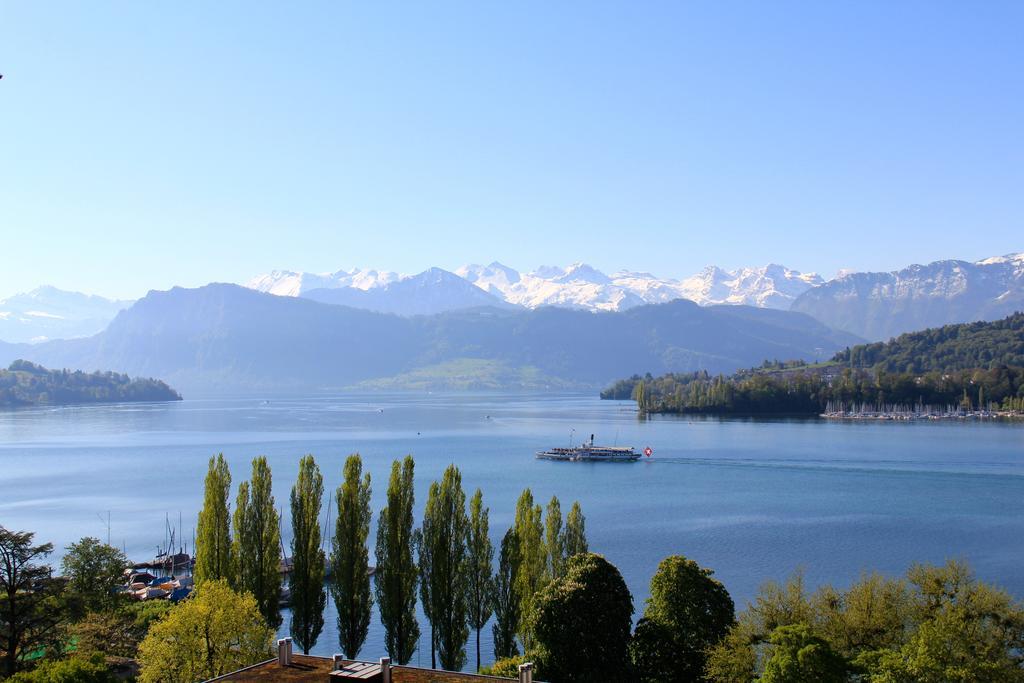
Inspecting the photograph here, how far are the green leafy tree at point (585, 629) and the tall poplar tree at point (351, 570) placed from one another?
30.9ft

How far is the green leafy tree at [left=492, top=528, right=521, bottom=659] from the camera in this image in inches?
1475

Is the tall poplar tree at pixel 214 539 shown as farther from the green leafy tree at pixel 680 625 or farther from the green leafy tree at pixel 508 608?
the green leafy tree at pixel 680 625

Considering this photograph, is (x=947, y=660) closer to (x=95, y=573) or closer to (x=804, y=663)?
(x=804, y=663)

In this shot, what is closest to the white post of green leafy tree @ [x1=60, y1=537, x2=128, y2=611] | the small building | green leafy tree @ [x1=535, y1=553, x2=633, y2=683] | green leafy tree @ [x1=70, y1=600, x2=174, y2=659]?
the small building

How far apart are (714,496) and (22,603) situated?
2527 inches

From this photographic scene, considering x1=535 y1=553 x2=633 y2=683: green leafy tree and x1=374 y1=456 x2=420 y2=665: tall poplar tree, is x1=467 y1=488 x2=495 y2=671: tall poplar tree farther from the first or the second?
x1=535 y1=553 x2=633 y2=683: green leafy tree

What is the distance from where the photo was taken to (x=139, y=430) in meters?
166

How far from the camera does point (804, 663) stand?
24.8 meters

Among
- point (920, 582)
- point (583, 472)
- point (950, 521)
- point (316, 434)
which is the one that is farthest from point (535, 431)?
point (920, 582)

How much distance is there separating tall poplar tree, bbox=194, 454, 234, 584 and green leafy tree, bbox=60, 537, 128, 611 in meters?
8.67

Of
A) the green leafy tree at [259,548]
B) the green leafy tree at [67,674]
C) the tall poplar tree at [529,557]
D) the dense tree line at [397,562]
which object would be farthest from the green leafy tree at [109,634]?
the tall poplar tree at [529,557]

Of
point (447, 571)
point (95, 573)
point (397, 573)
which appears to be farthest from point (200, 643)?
point (95, 573)

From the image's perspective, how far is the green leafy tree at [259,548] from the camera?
125ft

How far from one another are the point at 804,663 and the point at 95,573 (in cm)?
3482
